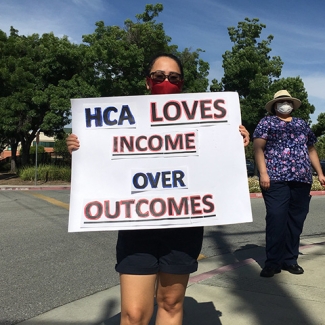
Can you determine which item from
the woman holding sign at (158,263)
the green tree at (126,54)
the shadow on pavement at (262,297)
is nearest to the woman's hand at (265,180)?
the shadow on pavement at (262,297)

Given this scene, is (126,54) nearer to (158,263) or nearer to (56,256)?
(56,256)

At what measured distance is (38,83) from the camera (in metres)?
21.6

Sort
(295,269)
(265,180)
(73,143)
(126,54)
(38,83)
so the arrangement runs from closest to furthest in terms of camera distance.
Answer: (73,143), (265,180), (295,269), (126,54), (38,83)

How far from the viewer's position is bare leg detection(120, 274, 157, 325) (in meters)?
2.13

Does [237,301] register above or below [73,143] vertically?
below

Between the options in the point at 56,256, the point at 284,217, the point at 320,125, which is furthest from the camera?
the point at 320,125

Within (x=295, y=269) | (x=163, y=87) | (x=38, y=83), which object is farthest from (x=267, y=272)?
(x=38, y=83)

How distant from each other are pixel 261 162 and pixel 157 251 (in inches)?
85.9

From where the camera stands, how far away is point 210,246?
19.8ft

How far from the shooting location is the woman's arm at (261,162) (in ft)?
13.4

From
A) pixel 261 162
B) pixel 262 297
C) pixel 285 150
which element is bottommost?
pixel 262 297

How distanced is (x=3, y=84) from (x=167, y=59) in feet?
71.5

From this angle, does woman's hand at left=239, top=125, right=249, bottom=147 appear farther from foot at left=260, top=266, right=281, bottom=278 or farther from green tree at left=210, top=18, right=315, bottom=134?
green tree at left=210, top=18, right=315, bottom=134

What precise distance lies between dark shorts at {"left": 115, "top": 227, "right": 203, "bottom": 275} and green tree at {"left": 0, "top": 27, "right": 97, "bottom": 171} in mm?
18090
